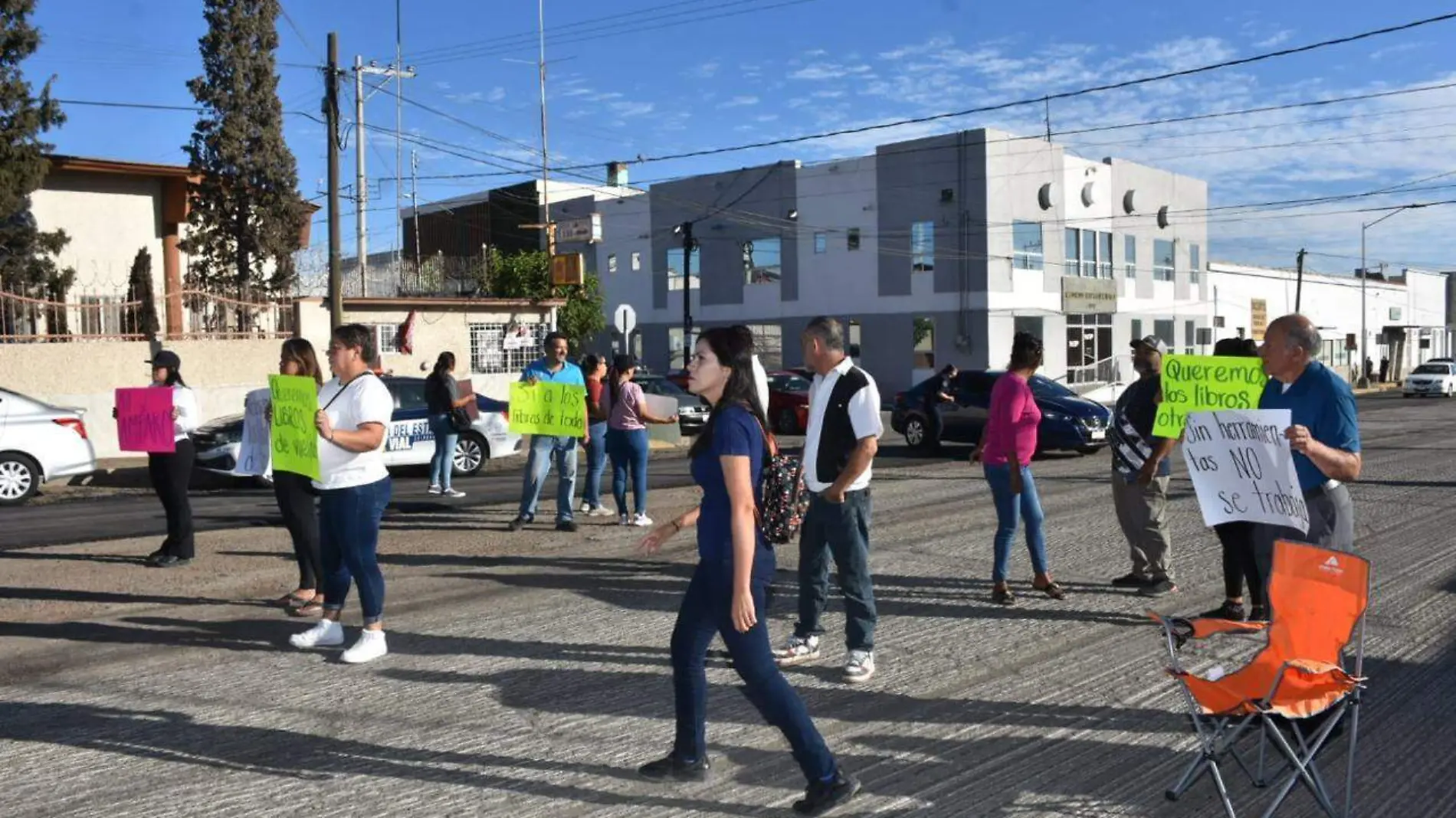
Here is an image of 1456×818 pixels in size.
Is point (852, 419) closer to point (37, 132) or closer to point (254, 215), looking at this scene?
point (37, 132)

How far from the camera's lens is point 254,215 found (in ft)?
93.6

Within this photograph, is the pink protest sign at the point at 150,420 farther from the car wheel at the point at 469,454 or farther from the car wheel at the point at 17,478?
the car wheel at the point at 469,454

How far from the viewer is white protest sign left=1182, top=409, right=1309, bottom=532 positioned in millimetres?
5098

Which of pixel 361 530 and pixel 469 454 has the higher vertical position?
pixel 361 530

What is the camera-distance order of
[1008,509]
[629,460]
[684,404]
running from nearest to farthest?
[1008,509], [629,460], [684,404]

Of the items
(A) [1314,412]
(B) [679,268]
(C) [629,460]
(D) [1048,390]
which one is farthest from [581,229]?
(A) [1314,412]

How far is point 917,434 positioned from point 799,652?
1548 cm

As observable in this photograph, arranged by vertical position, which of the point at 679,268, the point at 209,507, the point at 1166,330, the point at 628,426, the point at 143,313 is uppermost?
the point at 679,268

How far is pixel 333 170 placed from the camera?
2033 centimetres

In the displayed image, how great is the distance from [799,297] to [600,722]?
125ft

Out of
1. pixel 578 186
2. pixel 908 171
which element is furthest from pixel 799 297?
pixel 578 186

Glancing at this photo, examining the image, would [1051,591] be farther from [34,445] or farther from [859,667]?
[34,445]

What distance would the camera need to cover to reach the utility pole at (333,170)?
20109 mm

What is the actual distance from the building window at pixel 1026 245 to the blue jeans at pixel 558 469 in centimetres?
3043
